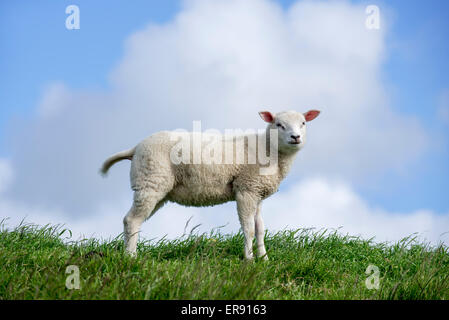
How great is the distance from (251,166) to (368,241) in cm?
282

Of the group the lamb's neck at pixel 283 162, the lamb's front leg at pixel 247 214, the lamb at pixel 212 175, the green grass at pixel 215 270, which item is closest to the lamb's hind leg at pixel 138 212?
the lamb at pixel 212 175

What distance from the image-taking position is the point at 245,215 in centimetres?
638

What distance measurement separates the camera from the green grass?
3.84m

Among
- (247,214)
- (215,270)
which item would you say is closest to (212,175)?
(247,214)

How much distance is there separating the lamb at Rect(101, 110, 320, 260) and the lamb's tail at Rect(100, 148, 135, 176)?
18 cm

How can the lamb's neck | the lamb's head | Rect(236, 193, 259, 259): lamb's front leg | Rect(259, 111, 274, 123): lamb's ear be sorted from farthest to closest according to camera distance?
1. the lamb's neck
2. Rect(259, 111, 274, 123): lamb's ear
3. Rect(236, 193, 259, 259): lamb's front leg
4. the lamb's head

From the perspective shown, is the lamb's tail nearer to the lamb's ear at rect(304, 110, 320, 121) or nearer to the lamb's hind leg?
the lamb's hind leg

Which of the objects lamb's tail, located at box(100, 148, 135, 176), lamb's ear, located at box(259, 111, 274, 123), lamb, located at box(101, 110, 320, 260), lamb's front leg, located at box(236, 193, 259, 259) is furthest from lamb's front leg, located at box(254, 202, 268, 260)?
lamb's tail, located at box(100, 148, 135, 176)

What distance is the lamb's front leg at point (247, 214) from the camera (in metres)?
6.35

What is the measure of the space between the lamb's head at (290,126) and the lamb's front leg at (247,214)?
2.83 ft

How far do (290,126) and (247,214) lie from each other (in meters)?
1.34

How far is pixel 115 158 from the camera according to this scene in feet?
22.5
